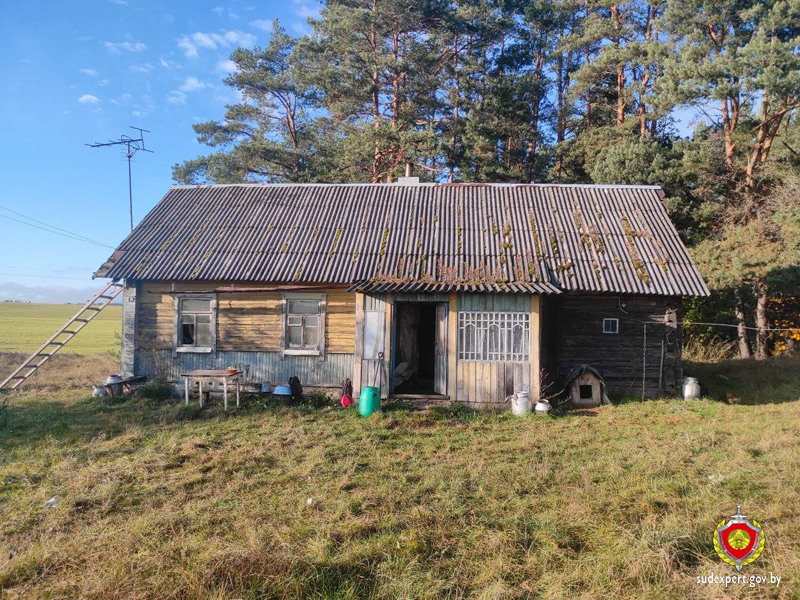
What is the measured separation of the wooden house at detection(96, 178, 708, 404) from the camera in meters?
10.6

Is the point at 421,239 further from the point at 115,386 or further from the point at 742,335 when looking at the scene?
the point at 742,335

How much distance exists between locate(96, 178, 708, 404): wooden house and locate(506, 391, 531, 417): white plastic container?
0.34 m

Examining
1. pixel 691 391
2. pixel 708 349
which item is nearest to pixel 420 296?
pixel 691 391

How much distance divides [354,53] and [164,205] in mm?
11326

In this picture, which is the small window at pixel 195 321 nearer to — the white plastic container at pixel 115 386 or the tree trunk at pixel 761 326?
the white plastic container at pixel 115 386

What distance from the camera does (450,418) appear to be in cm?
972

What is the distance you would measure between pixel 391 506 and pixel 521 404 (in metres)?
5.30

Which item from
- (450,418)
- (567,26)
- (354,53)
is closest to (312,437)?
(450,418)

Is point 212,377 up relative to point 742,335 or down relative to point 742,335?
down

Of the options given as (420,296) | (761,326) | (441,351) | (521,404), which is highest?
(420,296)

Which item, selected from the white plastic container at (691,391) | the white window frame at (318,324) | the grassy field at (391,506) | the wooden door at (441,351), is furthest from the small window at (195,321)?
the white plastic container at (691,391)

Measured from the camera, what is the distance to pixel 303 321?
39.1 ft

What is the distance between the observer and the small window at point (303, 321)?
11859 millimetres

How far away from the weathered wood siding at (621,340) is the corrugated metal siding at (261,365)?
17.4ft
